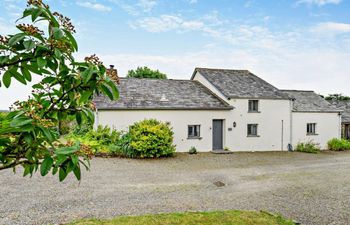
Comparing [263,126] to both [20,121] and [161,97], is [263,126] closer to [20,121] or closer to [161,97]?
[161,97]

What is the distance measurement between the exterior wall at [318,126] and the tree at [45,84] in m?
23.3

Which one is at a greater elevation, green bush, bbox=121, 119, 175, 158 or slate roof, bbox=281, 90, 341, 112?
slate roof, bbox=281, 90, 341, 112

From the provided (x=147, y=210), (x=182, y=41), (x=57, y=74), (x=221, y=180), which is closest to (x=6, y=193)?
(x=147, y=210)

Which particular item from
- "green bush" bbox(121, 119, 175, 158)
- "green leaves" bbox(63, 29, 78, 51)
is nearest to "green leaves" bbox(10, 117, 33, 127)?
"green leaves" bbox(63, 29, 78, 51)

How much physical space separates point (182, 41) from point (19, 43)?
19.0 metres

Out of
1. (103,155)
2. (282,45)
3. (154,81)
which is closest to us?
(103,155)

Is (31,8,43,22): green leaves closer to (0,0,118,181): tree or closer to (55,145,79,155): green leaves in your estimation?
(0,0,118,181): tree

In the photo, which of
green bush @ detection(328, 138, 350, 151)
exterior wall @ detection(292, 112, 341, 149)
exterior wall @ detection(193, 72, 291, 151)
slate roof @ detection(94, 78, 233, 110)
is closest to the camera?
slate roof @ detection(94, 78, 233, 110)

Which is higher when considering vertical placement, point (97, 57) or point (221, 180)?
point (97, 57)

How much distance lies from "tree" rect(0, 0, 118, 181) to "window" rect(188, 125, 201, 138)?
58.8 ft

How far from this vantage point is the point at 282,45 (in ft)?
64.0

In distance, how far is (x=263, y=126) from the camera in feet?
71.1

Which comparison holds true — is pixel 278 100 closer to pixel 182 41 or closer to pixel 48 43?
pixel 182 41

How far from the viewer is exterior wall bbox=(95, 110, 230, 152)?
18.4 metres
